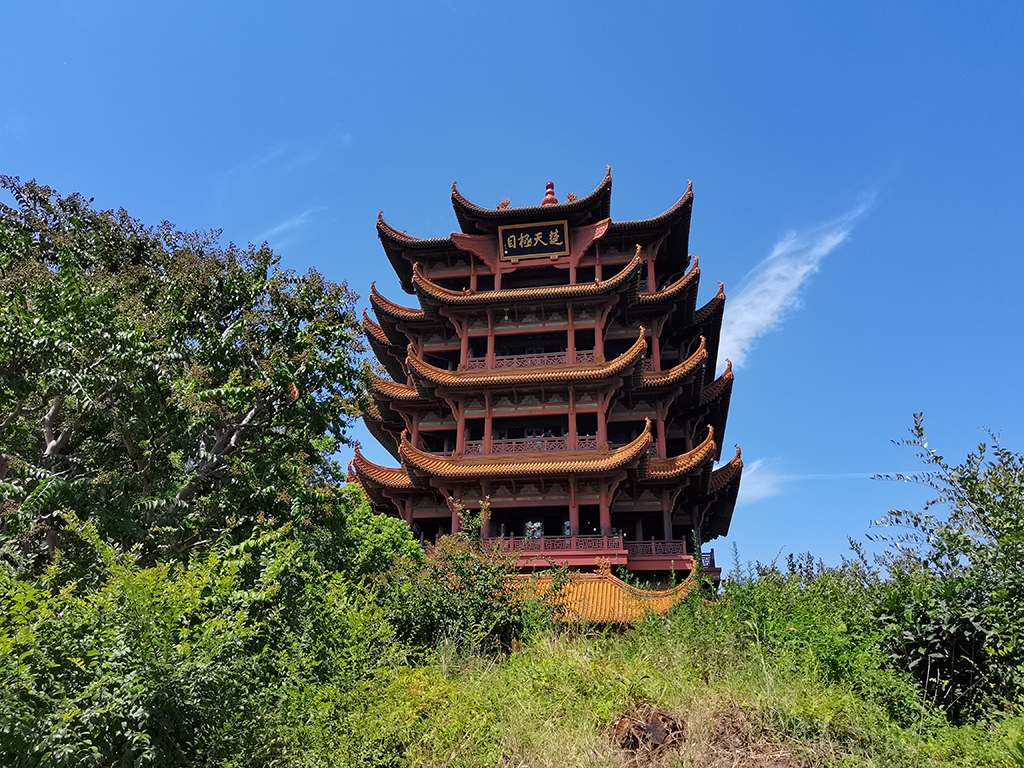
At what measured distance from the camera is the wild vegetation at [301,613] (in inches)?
212

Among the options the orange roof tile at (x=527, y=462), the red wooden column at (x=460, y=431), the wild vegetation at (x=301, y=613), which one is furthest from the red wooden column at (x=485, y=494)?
the wild vegetation at (x=301, y=613)

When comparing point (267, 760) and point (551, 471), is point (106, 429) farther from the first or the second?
point (551, 471)

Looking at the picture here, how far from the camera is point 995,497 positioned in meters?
6.30

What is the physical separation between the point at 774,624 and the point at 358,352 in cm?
856

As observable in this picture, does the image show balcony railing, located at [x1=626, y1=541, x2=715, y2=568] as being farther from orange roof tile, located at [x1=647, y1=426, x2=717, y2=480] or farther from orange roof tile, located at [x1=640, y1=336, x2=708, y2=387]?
orange roof tile, located at [x1=640, y1=336, x2=708, y2=387]

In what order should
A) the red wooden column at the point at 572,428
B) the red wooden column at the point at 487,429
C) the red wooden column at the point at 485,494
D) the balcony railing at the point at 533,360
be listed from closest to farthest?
the red wooden column at the point at 485,494
the red wooden column at the point at 572,428
the red wooden column at the point at 487,429
the balcony railing at the point at 533,360

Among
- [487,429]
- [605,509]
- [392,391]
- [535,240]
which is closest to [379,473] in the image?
[392,391]

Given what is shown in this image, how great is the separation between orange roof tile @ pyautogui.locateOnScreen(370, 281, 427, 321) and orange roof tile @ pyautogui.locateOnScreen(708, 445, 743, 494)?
12025 mm

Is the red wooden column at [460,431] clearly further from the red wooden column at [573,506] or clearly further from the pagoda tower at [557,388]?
the red wooden column at [573,506]

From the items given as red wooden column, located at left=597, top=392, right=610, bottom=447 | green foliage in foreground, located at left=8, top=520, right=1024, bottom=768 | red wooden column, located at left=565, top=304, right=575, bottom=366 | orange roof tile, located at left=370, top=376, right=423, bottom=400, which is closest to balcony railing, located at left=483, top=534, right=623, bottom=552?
red wooden column, located at left=597, top=392, right=610, bottom=447

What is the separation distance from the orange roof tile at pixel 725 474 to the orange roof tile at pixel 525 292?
7081 millimetres

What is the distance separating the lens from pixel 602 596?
15.8 m

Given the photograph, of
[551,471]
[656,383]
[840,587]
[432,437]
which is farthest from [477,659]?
[432,437]

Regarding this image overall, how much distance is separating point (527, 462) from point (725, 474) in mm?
7496
